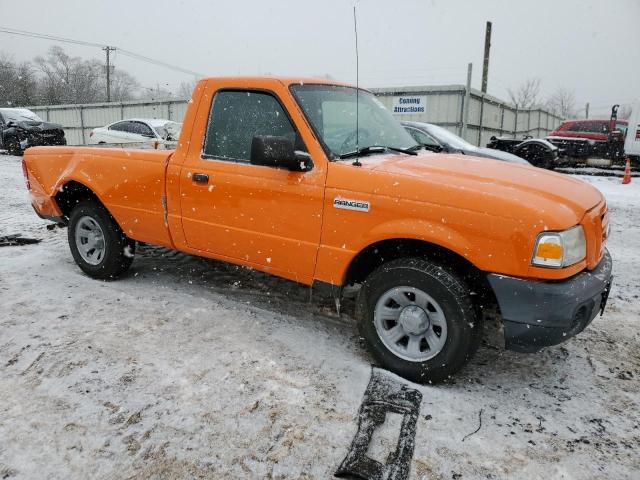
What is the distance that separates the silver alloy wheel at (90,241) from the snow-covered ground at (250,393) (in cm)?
35

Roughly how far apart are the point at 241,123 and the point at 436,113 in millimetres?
14658

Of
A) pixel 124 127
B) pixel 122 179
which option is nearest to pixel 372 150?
pixel 122 179

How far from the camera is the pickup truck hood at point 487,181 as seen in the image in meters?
2.60

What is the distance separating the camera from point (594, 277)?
2.67 m

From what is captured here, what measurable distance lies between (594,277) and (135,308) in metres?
3.38

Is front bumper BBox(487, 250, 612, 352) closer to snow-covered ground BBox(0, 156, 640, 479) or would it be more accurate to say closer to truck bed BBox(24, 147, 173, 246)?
snow-covered ground BBox(0, 156, 640, 479)

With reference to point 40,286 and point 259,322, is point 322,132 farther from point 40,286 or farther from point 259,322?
point 40,286

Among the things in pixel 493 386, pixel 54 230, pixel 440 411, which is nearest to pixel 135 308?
pixel 440 411

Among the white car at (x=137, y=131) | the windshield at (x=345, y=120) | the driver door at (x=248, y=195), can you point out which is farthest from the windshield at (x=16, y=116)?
the windshield at (x=345, y=120)

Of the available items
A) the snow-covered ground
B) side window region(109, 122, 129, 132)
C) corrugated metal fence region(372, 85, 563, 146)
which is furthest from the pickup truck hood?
corrugated metal fence region(372, 85, 563, 146)

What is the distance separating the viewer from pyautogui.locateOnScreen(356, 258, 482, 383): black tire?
2686 millimetres

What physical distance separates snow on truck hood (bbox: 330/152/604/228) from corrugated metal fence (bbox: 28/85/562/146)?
14392 mm

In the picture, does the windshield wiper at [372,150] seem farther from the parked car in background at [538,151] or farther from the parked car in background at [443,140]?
the parked car in background at [538,151]

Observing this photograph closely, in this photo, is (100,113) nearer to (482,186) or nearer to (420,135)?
(420,135)
